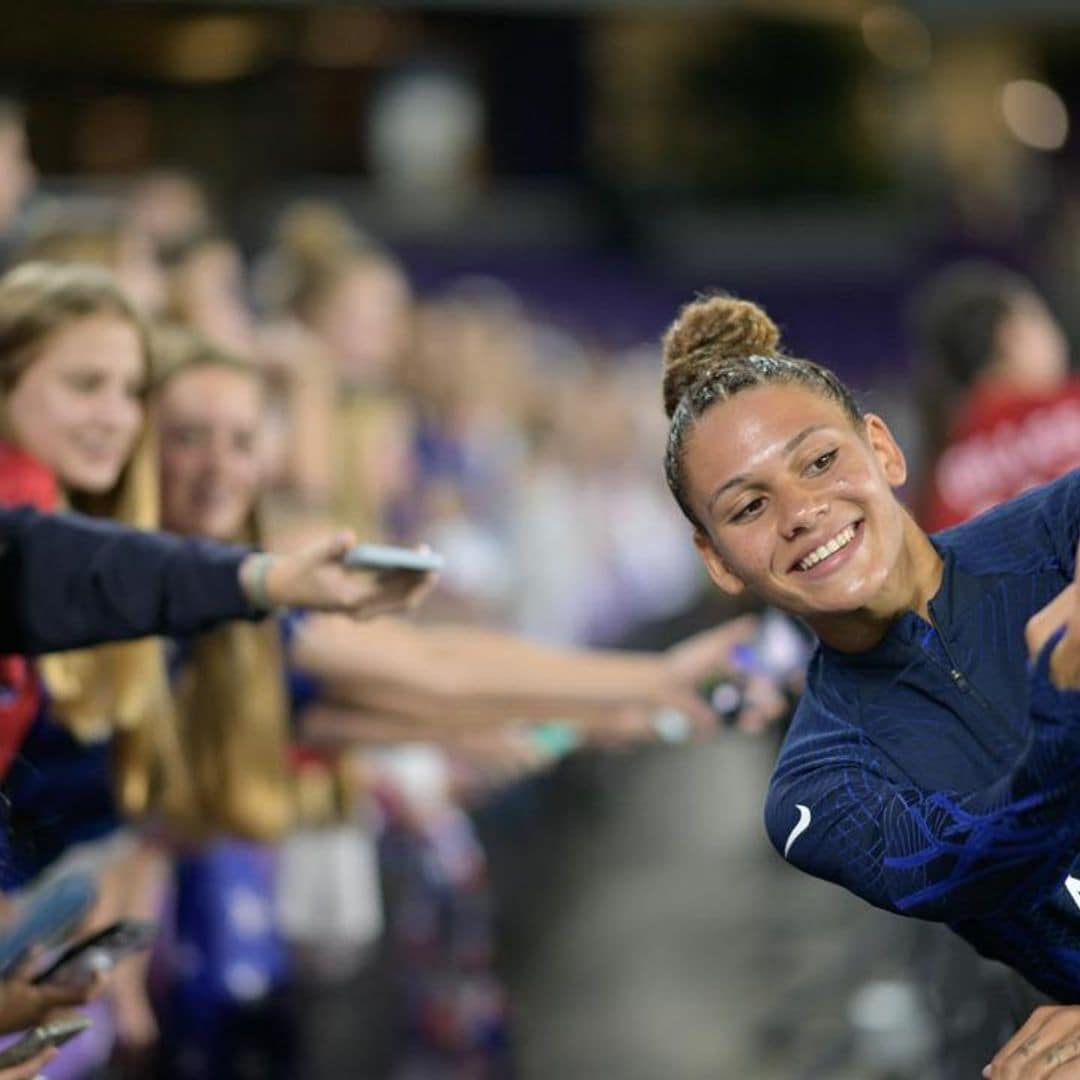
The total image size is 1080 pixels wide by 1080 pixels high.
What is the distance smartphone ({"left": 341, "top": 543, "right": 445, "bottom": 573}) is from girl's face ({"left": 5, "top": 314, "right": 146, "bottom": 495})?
2.01 feet

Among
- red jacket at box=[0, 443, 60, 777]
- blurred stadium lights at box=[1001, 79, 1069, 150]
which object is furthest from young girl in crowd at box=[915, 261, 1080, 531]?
blurred stadium lights at box=[1001, 79, 1069, 150]

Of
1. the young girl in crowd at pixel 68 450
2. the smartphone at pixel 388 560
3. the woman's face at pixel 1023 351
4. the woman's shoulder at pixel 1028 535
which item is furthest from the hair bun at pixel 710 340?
the woman's face at pixel 1023 351

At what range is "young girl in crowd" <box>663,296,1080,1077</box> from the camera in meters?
2.25

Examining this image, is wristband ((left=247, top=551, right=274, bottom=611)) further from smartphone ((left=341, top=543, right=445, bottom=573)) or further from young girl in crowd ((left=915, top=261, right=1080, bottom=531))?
young girl in crowd ((left=915, top=261, right=1080, bottom=531))

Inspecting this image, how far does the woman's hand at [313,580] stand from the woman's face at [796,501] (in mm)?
553

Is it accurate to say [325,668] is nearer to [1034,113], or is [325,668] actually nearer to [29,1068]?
[29,1068]

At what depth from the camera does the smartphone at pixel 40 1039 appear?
8.21ft

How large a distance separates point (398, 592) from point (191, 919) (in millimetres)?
2211

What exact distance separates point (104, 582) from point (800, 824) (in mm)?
936

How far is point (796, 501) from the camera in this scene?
2.31 m

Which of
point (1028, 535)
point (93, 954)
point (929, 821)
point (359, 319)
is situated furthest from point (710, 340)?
point (359, 319)

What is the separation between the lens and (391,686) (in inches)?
154

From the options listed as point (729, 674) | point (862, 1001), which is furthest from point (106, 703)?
point (862, 1001)

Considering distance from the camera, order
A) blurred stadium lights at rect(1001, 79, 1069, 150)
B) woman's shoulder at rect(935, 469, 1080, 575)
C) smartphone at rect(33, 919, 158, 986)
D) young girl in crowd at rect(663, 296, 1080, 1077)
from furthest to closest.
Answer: blurred stadium lights at rect(1001, 79, 1069, 150)
smartphone at rect(33, 919, 158, 986)
woman's shoulder at rect(935, 469, 1080, 575)
young girl in crowd at rect(663, 296, 1080, 1077)
